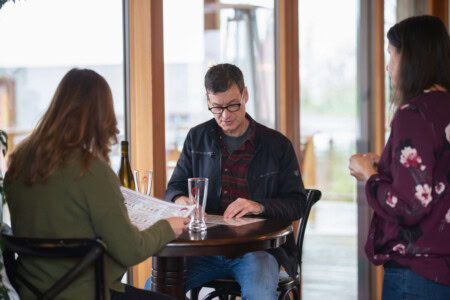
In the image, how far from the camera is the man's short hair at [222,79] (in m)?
2.53

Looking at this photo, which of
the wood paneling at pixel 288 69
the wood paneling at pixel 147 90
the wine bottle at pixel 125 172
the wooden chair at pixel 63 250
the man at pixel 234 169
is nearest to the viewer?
the wooden chair at pixel 63 250

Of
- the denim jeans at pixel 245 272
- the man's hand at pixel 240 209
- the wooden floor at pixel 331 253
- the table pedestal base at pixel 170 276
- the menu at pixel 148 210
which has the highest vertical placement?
the menu at pixel 148 210

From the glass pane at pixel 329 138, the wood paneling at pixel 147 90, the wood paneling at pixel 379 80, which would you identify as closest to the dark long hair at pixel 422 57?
the wood paneling at pixel 147 90

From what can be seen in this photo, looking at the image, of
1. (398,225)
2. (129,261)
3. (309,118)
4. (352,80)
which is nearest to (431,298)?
(398,225)

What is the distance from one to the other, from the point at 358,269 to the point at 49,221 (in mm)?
3484

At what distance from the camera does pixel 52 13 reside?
2.40 metres

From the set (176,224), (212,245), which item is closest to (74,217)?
(176,224)

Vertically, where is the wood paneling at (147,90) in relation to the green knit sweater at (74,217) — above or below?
above

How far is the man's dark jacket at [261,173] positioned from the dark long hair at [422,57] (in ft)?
2.91

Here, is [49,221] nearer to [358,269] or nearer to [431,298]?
[431,298]

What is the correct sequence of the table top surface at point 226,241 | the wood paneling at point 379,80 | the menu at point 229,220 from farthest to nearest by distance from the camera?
1. the wood paneling at point 379,80
2. the menu at point 229,220
3. the table top surface at point 226,241

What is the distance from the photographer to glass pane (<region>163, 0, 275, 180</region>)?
Result: 9.75 feet

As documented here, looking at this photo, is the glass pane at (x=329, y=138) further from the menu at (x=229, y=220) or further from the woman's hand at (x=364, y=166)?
the woman's hand at (x=364, y=166)

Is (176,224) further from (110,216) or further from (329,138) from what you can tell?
(329,138)
